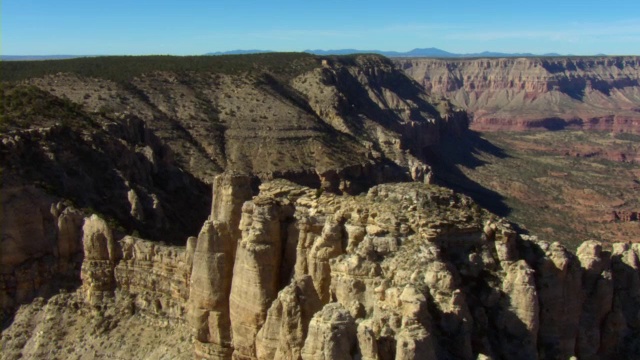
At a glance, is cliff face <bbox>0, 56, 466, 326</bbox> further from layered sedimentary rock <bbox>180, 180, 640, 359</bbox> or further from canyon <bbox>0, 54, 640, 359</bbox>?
layered sedimentary rock <bbox>180, 180, 640, 359</bbox>

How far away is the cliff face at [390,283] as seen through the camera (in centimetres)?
1786

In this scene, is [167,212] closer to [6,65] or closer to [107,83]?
[107,83]

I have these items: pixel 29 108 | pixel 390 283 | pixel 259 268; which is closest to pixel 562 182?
pixel 29 108

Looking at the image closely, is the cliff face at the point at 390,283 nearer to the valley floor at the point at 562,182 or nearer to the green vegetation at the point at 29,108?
the green vegetation at the point at 29,108

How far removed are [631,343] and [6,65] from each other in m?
87.6

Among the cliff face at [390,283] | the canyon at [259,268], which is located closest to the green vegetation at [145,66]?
the canyon at [259,268]

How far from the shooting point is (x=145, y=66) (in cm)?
9256

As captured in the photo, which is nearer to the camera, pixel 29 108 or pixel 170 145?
pixel 29 108

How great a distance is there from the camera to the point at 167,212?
139 feet

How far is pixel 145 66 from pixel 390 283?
80070 millimetres

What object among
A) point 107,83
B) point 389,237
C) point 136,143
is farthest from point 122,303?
point 107,83

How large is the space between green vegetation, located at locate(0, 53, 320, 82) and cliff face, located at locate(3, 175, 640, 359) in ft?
203

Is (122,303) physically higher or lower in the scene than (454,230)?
lower

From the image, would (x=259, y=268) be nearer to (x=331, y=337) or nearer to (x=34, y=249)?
(x=331, y=337)
